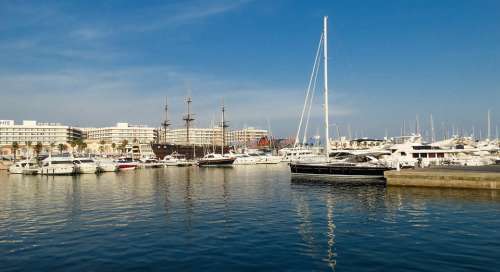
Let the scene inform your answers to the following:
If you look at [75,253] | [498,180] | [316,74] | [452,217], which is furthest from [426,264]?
[316,74]

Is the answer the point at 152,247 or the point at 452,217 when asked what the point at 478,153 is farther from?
the point at 152,247

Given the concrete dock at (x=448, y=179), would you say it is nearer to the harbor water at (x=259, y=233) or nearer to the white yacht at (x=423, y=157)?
the harbor water at (x=259, y=233)

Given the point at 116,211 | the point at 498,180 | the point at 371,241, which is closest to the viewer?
the point at 371,241

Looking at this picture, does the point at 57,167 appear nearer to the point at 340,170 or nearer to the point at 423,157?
the point at 340,170

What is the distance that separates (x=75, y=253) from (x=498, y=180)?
3502 centimetres

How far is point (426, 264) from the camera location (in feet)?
46.7

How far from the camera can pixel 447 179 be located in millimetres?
36938

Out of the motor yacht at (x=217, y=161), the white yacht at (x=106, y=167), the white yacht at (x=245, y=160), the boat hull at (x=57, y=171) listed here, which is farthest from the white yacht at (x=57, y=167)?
the white yacht at (x=245, y=160)

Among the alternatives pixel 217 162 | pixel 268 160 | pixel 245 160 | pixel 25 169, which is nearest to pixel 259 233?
pixel 25 169

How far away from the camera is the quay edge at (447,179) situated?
3462 cm

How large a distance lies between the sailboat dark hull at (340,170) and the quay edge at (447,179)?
23.1 feet

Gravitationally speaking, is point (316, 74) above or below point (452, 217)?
above

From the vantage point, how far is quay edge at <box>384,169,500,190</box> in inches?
1363

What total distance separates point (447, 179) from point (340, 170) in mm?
15465
